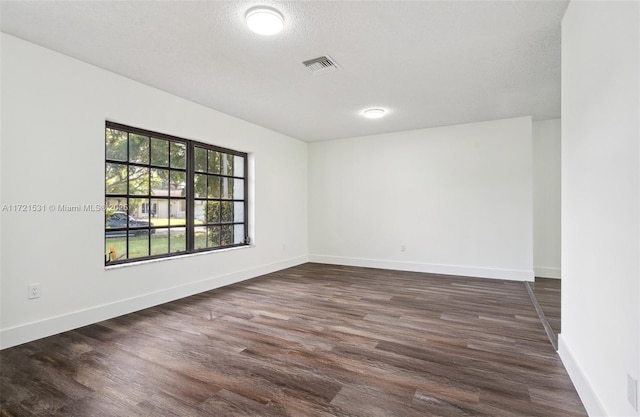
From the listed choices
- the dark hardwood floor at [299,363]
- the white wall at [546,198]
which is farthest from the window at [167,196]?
the white wall at [546,198]

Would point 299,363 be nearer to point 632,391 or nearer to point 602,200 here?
point 632,391

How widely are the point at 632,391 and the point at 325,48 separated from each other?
9.39 ft

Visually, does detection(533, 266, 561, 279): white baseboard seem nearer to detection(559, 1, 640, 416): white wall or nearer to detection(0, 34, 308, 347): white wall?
detection(559, 1, 640, 416): white wall

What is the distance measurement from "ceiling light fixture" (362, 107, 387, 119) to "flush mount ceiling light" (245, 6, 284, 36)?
2257 mm

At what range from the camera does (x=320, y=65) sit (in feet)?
9.94

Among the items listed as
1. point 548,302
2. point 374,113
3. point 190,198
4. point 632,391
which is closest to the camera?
point 632,391

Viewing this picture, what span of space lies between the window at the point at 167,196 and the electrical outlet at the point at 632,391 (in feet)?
13.3

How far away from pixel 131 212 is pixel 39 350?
151cm

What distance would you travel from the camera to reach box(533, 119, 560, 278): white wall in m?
5.03

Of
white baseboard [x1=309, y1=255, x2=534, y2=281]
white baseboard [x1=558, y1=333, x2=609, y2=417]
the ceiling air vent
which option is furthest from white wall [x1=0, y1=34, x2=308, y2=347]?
white baseboard [x1=558, y1=333, x2=609, y2=417]

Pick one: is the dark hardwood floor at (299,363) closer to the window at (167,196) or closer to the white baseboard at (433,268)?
the window at (167,196)

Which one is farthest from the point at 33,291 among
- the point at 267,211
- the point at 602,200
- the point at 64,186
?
the point at 602,200

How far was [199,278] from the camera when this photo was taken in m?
4.18

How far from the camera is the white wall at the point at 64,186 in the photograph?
8.33ft
